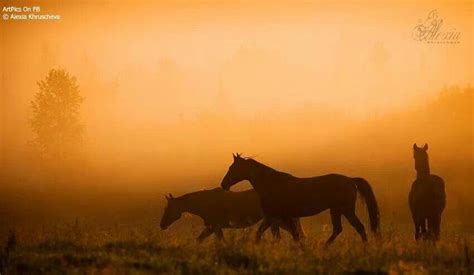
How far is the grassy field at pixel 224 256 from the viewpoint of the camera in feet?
30.6

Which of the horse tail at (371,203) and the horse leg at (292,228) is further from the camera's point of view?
the horse tail at (371,203)

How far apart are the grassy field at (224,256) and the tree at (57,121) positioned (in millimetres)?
16126

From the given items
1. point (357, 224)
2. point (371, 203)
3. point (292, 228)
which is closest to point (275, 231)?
point (292, 228)

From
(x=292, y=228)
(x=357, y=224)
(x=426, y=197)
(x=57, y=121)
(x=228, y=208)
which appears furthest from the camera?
(x=57, y=121)

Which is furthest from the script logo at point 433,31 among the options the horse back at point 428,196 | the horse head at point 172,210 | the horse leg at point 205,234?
the horse leg at point 205,234

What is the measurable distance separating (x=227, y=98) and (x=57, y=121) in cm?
838

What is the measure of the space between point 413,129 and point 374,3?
10082mm

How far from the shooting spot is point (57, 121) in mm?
27984

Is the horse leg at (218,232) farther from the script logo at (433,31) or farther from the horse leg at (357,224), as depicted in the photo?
the script logo at (433,31)

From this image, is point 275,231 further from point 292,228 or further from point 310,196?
point 310,196

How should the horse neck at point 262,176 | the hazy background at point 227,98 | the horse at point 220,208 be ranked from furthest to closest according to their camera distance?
the hazy background at point 227,98 → the horse at point 220,208 → the horse neck at point 262,176

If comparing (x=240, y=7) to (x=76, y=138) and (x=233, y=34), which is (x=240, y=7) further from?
(x=76, y=138)

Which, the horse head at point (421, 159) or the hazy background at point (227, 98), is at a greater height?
the hazy background at point (227, 98)

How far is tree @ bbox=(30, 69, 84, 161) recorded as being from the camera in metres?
27.1
